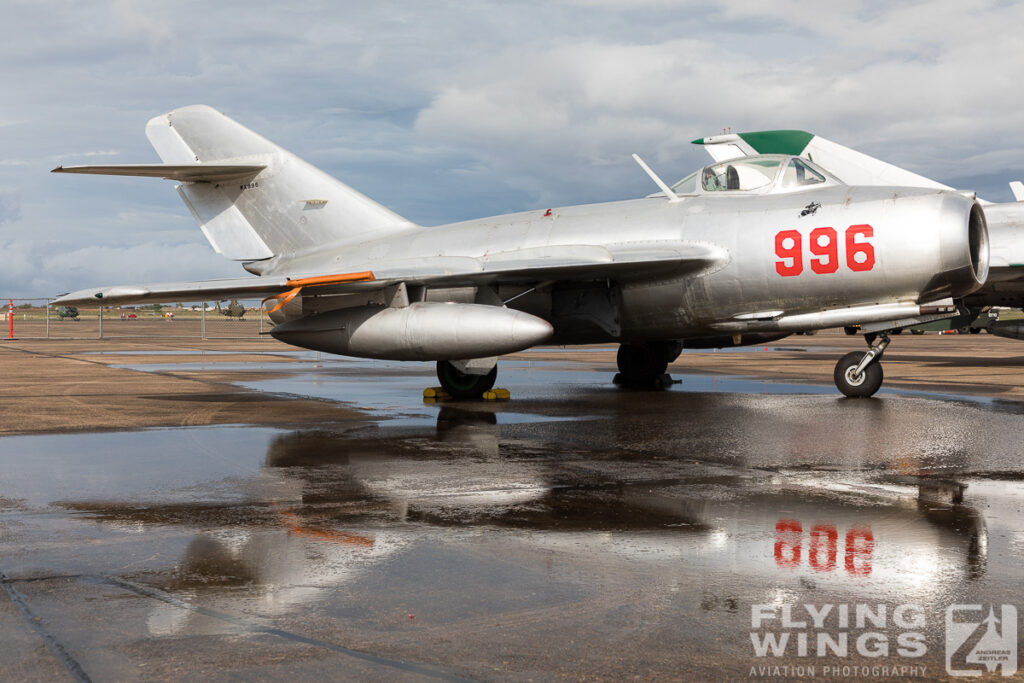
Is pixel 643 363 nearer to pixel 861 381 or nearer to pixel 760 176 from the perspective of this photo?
pixel 861 381

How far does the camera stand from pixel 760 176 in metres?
12.3

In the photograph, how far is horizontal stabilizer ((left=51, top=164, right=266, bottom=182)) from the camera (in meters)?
13.3

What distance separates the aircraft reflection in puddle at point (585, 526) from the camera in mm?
4129

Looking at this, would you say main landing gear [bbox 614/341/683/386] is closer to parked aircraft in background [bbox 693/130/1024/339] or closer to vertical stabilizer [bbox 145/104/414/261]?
vertical stabilizer [bbox 145/104/414/261]

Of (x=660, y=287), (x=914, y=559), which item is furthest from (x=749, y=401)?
(x=914, y=559)

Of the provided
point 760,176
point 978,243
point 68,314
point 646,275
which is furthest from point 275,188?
point 68,314

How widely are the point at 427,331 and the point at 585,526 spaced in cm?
630

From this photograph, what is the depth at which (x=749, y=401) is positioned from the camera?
1299 centimetres

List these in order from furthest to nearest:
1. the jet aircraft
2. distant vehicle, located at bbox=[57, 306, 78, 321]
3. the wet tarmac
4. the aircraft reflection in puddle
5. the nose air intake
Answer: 1. distant vehicle, located at bbox=[57, 306, 78, 321]
2. the nose air intake
3. the jet aircraft
4. the aircraft reflection in puddle
5. the wet tarmac

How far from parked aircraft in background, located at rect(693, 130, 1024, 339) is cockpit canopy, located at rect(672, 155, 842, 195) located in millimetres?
7002

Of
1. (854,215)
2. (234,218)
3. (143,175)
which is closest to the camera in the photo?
(854,215)

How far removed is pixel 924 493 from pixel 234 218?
1210cm

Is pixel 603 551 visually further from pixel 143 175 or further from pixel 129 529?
pixel 143 175

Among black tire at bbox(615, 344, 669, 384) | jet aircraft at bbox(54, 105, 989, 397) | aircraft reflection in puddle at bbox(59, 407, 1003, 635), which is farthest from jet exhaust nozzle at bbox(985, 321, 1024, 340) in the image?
aircraft reflection in puddle at bbox(59, 407, 1003, 635)
